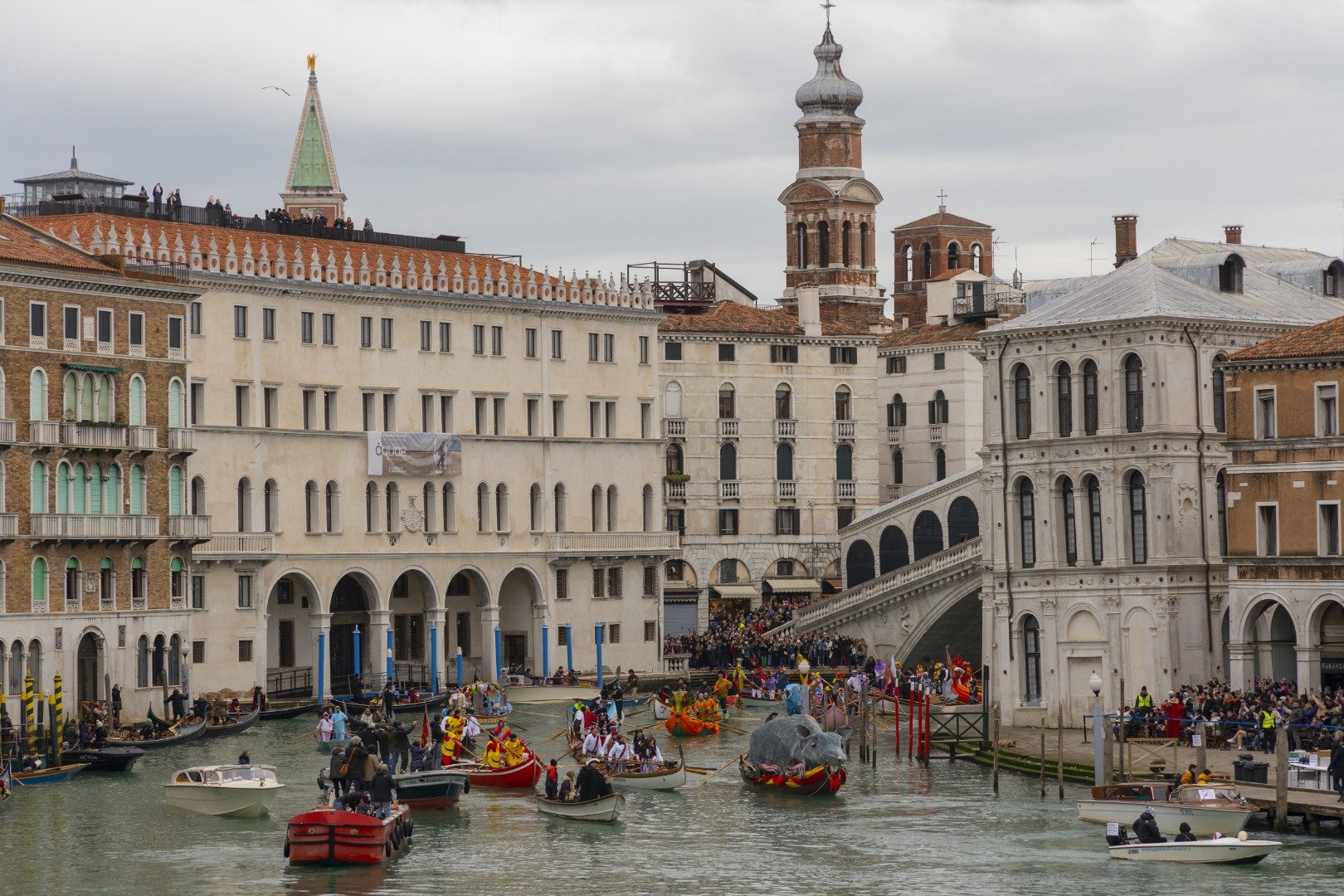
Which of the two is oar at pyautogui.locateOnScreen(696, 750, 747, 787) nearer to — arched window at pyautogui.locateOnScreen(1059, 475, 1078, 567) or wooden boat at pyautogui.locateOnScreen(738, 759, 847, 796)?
wooden boat at pyautogui.locateOnScreen(738, 759, 847, 796)

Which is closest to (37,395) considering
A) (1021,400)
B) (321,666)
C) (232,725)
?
(232,725)

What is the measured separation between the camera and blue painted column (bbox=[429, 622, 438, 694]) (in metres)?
86.6

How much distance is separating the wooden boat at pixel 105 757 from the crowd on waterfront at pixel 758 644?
26.6 m

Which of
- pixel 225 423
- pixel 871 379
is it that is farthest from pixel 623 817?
pixel 871 379

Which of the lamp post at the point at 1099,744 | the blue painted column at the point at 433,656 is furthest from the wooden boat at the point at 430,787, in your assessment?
the blue painted column at the point at 433,656

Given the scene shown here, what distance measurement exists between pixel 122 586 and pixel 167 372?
5.92m

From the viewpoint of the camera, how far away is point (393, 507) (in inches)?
3430

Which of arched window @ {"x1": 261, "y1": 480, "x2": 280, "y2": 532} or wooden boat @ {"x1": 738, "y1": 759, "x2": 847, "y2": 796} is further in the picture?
arched window @ {"x1": 261, "y1": 480, "x2": 280, "y2": 532}

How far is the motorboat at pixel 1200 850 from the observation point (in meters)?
49.7

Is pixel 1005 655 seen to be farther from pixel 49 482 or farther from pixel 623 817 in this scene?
pixel 49 482

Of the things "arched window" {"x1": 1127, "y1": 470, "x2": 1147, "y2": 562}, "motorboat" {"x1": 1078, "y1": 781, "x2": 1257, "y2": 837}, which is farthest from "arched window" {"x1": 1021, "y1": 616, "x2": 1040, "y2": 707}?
"motorboat" {"x1": 1078, "y1": 781, "x2": 1257, "y2": 837}

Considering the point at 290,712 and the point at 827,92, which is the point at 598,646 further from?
the point at 827,92

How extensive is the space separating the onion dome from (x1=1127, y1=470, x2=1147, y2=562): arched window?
4747 cm

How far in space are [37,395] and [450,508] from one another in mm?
19089
